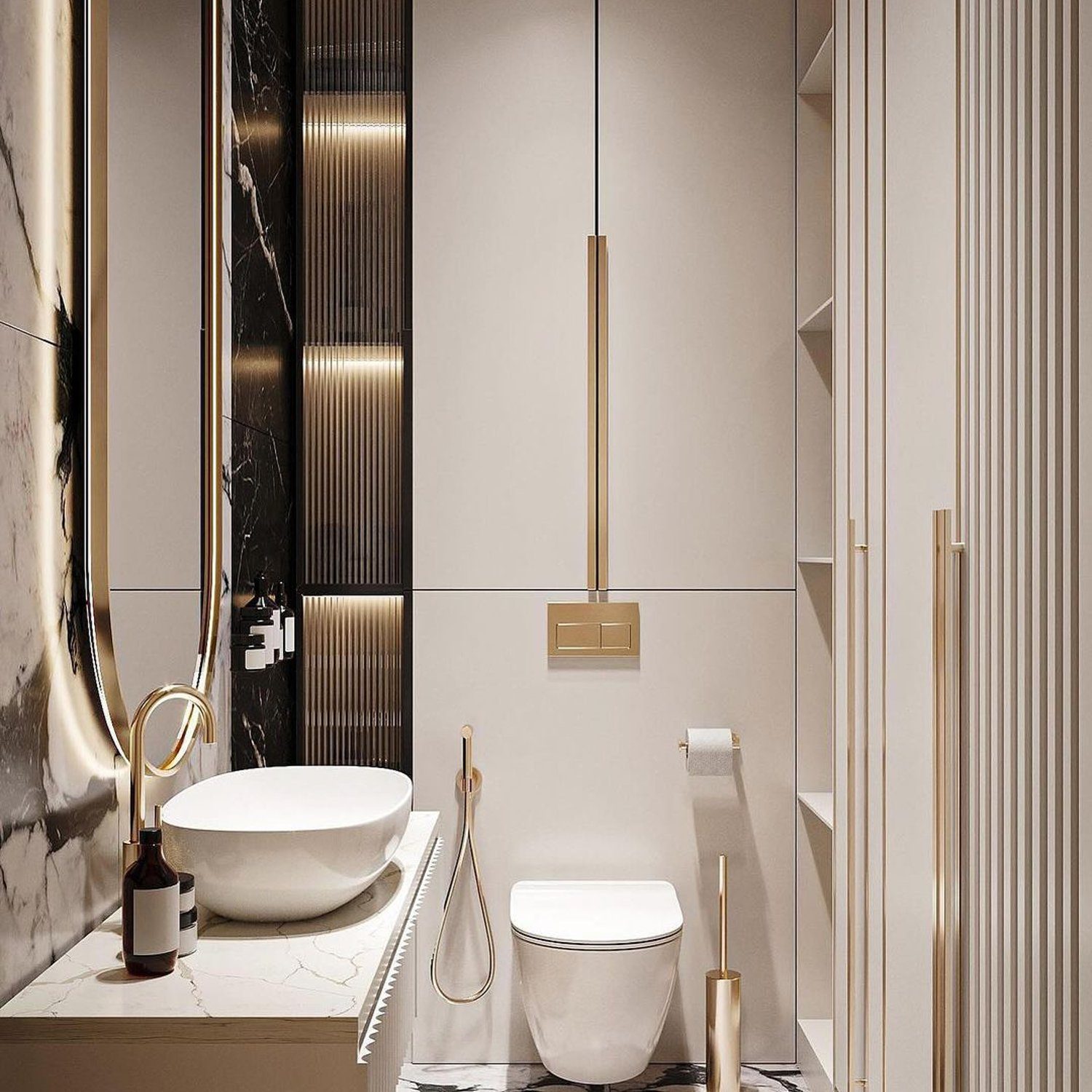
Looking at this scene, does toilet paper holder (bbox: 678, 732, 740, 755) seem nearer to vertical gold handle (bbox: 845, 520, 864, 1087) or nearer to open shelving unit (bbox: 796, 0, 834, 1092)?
open shelving unit (bbox: 796, 0, 834, 1092)

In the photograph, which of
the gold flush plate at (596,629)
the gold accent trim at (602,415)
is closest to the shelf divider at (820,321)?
the gold accent trim at (602,415)

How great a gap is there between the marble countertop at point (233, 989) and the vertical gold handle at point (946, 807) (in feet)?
2.47

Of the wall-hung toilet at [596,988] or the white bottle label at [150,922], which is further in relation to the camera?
the wall-hung toilet at [596,988]

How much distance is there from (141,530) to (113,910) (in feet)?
1.86

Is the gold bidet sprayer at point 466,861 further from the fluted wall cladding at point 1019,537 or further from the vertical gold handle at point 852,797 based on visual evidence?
the fluted wall cladding at point 1019,537

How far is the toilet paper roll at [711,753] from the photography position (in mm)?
2588

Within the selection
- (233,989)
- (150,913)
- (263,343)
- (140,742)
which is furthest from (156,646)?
(263,343)

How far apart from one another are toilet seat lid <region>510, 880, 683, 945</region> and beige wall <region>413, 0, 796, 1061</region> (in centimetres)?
15

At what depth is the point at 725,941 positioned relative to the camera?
255 centimetres

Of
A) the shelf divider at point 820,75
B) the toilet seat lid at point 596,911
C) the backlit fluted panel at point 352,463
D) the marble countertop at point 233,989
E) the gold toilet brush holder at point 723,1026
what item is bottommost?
the gold toilet brush holder at point 723,1026

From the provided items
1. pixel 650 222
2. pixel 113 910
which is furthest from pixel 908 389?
pixel 113 910

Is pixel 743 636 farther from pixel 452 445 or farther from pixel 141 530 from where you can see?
pixel 141 530

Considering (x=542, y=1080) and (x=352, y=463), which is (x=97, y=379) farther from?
(x=542, y=1080)

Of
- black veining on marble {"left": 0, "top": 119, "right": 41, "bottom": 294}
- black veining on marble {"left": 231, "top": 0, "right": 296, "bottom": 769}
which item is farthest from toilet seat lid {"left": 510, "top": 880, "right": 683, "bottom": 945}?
black veining on marble {"left": 0, "top": 119, "right": 41, "bottom": 294}
